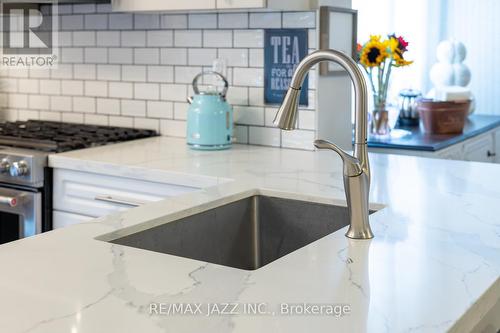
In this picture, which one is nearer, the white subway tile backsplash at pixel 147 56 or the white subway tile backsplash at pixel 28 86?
the white subway tile backsplash at pixel 147 56

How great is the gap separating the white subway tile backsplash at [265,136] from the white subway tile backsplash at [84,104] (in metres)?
0.91

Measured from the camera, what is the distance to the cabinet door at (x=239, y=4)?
263 centimetres

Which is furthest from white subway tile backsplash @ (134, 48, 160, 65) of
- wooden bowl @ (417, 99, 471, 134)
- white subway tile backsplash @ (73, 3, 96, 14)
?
wooden bowl @ (417, 99, 471, 134)

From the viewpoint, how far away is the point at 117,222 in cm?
175

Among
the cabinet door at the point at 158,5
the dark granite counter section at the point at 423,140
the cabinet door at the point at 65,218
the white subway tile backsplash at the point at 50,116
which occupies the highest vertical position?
the cabinet door at the point at 158,5

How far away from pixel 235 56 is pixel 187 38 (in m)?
0.27

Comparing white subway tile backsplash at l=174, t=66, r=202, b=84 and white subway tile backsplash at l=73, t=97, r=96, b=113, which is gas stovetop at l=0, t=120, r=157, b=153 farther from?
white subway tile backsplash at l=174, t=66, r=202, b=84

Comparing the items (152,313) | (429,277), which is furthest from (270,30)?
(152,313)

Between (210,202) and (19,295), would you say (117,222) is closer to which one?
(210,202)

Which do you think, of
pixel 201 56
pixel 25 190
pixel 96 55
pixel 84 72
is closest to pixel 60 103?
pixel 84 72

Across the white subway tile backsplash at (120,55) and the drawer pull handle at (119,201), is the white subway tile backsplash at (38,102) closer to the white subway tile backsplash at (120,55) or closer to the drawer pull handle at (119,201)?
the white subway tile backsplash at (120,55)

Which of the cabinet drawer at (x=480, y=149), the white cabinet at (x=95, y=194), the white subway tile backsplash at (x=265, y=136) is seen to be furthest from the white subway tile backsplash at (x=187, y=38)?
the cabinet drawer at (x=480, y=149)

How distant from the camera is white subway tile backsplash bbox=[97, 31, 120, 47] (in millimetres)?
3449

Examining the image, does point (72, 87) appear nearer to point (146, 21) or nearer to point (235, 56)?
point (146, 21)
